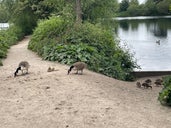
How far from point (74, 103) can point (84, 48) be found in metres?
7.82

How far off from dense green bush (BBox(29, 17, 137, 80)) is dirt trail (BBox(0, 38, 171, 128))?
9.66ft

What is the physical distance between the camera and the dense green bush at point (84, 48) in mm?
18097

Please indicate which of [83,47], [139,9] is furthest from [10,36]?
→ [139,9]

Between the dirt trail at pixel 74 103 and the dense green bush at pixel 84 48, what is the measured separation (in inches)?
116

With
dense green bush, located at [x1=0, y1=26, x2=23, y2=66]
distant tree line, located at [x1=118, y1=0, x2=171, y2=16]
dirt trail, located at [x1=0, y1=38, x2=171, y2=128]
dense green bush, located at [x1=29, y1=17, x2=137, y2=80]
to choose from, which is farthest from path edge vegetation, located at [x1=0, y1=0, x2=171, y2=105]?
distant tree line, located at [x1=118, y1=0, x2=171, y2=16]

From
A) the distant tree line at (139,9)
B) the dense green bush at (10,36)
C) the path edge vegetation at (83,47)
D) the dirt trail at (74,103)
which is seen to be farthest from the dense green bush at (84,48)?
the distant tree line at (139,9)

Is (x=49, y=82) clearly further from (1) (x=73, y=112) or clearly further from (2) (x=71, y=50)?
(2) (x=71, y=50)

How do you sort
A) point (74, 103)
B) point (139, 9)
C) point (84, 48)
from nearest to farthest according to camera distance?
point (74, 103), point (84, 48), point (139, 9)

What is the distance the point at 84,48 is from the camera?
1847cm

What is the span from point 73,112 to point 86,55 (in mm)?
7976

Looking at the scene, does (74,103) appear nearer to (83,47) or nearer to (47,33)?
(83,47)

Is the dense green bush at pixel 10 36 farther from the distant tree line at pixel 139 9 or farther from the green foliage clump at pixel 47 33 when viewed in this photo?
the distant tree line at pixel 139 9

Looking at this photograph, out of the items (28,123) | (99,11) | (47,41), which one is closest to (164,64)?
(99,11)

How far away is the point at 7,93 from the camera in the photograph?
12.4 metres
